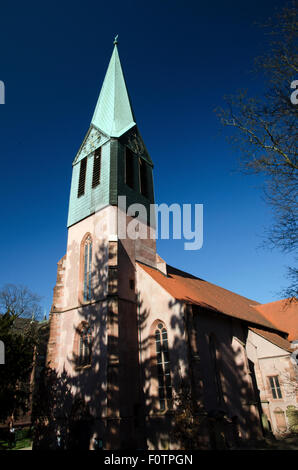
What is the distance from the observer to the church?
44.8ft

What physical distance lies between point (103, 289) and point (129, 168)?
9.18m

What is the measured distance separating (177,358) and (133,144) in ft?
50.1

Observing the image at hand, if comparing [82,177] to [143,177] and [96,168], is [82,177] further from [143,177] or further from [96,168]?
[143,177]

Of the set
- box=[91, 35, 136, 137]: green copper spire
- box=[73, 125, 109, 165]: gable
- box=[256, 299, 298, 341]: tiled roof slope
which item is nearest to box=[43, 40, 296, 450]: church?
box=[73, 125, 109, 165]: gable

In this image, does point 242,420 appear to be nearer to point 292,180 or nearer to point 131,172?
point 292,180

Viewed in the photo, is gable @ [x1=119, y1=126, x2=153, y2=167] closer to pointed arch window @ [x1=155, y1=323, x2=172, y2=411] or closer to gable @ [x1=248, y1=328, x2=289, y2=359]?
pointed arch window @ [x1=155, y1=323, x2=172, y2=411]

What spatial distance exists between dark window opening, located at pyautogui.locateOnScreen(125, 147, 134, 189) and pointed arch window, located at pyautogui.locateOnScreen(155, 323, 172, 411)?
9747mm

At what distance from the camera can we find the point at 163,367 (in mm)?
14656

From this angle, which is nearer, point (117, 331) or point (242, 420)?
point (117, 331)

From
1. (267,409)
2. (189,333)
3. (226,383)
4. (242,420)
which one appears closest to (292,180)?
(189,333)

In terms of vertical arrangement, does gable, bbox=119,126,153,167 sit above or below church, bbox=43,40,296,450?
above

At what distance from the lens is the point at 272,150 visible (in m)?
8.43

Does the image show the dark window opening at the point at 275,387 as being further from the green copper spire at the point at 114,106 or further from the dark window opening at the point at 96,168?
the green copper spire at the point at 114,106

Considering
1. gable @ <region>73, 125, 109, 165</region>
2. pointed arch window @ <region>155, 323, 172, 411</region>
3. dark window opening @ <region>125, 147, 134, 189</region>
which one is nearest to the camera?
pointed arch window @ <region>155, 323, 172, 411</region>
